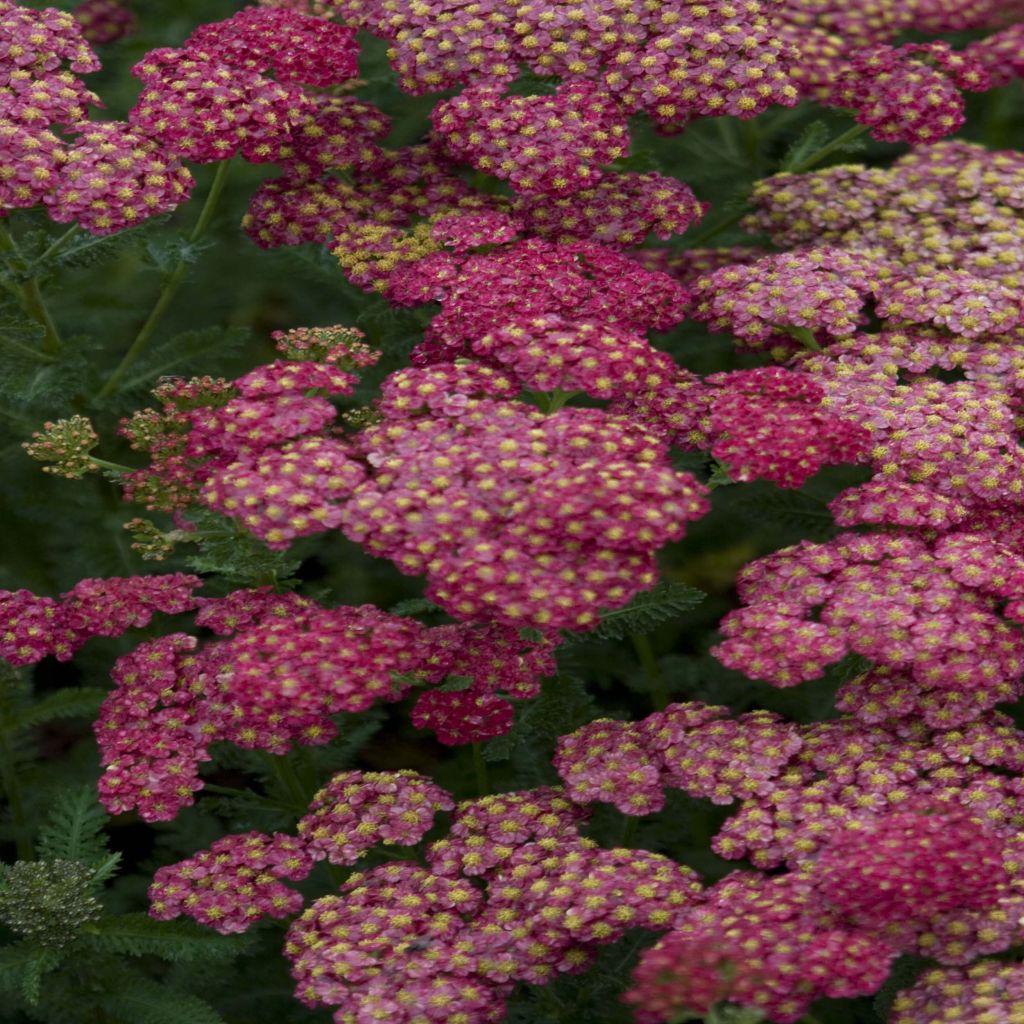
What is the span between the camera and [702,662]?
4934 millimetres

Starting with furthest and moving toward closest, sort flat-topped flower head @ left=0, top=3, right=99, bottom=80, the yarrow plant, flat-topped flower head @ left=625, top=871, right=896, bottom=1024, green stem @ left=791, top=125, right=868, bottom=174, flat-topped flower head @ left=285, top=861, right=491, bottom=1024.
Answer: green stem @ left=791, top=125, right=868, bottom=174
flat-topped flower head @ left=0, top=3, right=99, bottom=80
the yarrow plant
flat-topped flower head @ left=285, top=861, right=491, bottom=1024
flat-topped flower head @ left=625, top=871, right=896, bottom=1024

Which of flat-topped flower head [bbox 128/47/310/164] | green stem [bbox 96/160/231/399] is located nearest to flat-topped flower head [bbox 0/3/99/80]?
flat-topped flower head [bbox 128/47/310/164]

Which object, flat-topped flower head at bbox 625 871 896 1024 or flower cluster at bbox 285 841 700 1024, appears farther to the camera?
flower cluster at bbox 285 841 700 1024

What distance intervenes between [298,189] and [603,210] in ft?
2.72

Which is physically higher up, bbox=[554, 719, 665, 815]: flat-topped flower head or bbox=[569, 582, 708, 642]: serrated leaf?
bbox=[569, 582, 708, 642]: serrated leaf

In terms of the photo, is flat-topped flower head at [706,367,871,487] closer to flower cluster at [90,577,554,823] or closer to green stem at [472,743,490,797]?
flower cluster at [90,577,554,823]

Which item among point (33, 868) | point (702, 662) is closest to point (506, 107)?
point (702, 662)

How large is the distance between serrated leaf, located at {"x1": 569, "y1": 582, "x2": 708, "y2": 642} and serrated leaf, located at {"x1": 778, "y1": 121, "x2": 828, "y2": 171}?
1.61m

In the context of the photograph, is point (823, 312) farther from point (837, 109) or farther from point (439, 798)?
point (439, 798)

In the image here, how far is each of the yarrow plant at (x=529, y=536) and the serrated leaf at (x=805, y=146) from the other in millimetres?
36

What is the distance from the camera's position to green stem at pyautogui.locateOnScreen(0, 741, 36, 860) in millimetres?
4395

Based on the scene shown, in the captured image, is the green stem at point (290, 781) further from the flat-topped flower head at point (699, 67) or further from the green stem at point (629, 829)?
the flat-topped flower head at point (699, 67)

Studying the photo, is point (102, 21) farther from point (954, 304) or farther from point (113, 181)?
point (954, 304)

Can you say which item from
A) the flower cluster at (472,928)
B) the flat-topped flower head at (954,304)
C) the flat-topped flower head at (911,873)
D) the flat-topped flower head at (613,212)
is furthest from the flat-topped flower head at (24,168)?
the flat-topped flower head at (911,873)
